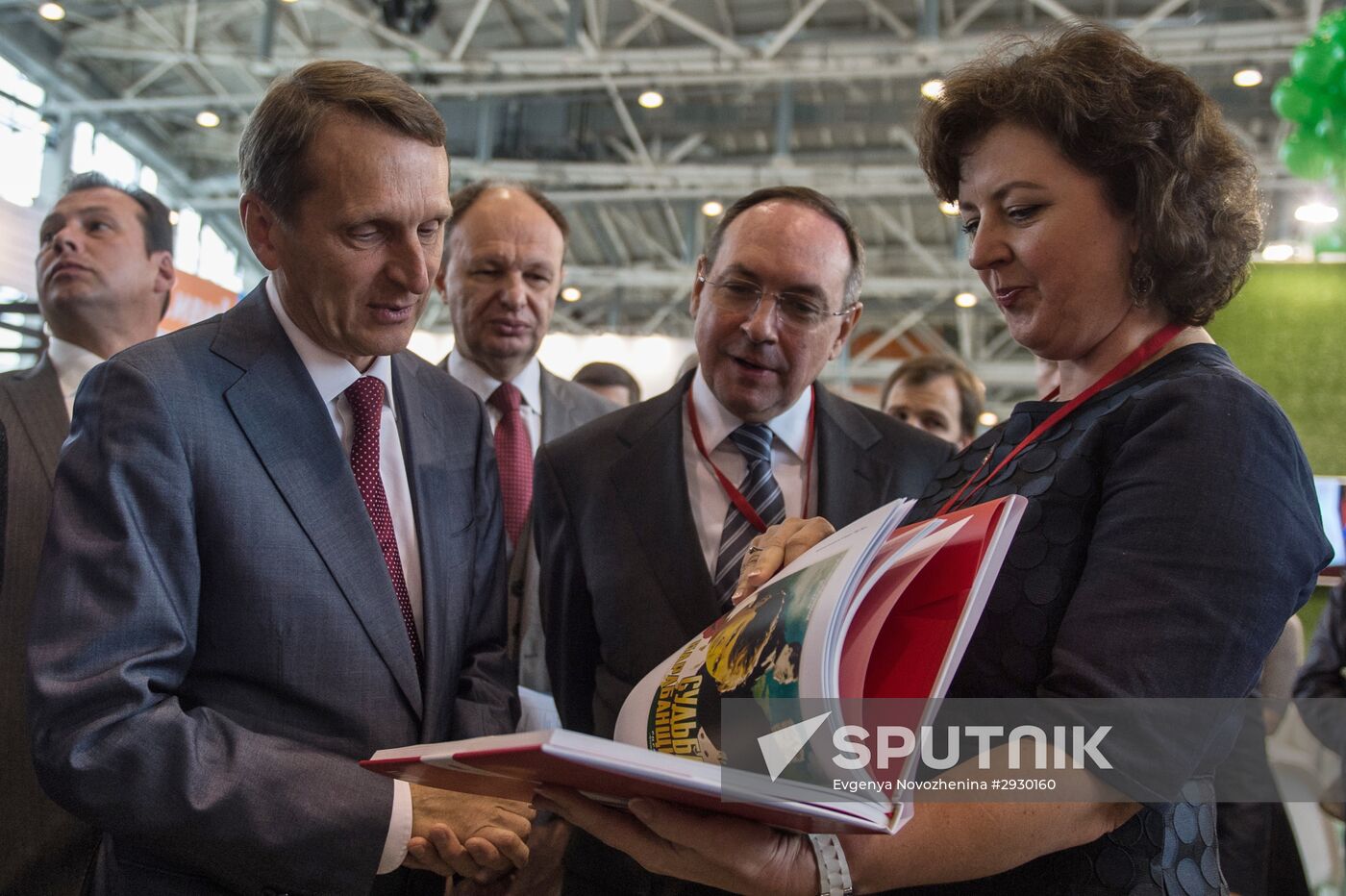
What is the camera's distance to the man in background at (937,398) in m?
4.41

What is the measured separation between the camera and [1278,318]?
3.87 metres

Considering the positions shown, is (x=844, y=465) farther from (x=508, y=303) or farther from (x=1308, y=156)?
(x=1308, y=156)

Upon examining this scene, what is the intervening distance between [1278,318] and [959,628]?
3365 millimetres

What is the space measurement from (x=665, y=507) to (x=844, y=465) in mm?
383

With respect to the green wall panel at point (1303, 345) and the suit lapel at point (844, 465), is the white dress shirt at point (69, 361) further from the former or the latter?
the green wall panel at point (1303, 345)

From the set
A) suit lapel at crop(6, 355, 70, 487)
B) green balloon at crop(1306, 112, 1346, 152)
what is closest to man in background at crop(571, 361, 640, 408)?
suit lapel at crop(6, 355, 70, 487)

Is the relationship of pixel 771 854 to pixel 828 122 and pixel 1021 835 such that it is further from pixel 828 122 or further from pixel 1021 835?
pixel 828 122

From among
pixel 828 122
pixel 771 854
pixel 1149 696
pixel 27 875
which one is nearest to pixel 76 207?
pixel 27 875

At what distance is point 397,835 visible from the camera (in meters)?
1.55

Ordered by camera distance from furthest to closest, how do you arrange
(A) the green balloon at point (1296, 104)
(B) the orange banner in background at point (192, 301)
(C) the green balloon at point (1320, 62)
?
(B) the orange banner in background at point (192, 301)
(A) the green balloon at point (1296, 104)
(C) the green balloon at point (1320, 62)

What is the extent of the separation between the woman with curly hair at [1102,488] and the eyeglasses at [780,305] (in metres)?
0.56

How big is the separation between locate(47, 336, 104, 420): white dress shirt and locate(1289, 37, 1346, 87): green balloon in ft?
13.3

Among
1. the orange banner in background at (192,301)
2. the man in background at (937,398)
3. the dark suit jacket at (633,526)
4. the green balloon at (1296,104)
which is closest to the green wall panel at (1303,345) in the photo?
the green balloon at (1296,104)

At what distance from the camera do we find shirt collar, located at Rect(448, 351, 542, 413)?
332 centimetres
